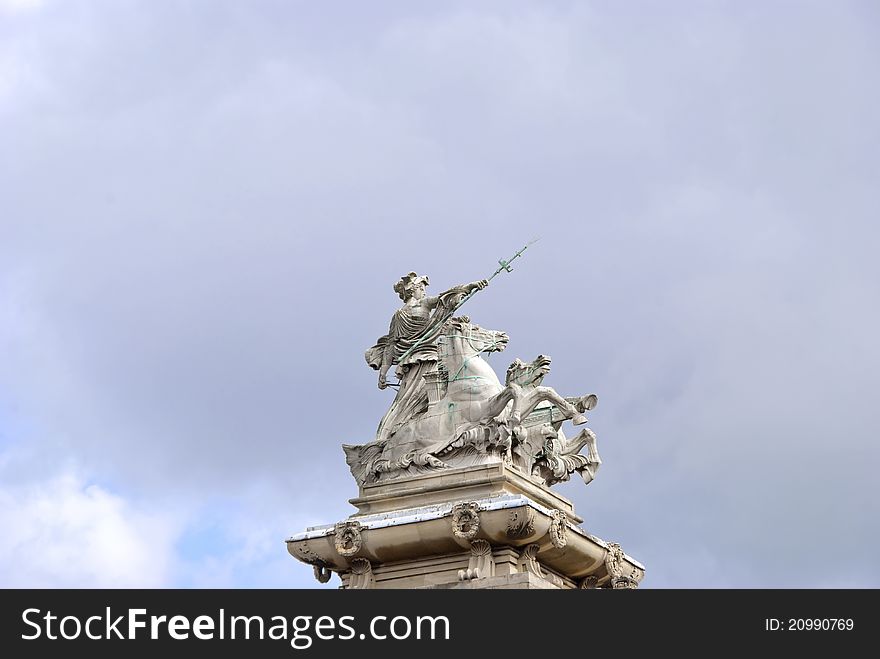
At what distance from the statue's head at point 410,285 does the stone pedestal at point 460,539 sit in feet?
16.0

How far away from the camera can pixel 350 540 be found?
1465 inches

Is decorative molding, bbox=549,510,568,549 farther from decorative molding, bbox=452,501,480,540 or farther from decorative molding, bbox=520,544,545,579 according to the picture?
decorative molding, bbox=452,501,480,540

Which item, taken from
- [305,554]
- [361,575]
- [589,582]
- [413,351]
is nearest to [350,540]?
[361,575]

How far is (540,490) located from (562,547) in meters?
1.88

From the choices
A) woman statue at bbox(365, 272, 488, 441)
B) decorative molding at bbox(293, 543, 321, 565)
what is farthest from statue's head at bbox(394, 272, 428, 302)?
decorative molding at bbox(293, 543, 321, 565)

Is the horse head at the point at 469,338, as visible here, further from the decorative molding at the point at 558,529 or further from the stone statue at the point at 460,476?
the decorative molding at the point at 558,529

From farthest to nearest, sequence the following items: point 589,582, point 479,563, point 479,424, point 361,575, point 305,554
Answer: point 589,582 → point 479,424 → point 305,554 → point 361,575 → point 479,563

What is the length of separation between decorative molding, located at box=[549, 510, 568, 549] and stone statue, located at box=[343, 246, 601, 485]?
1783mm

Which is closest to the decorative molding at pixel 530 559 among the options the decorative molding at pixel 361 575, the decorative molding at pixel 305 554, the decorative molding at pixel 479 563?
the decorative molding at pixel 479 563

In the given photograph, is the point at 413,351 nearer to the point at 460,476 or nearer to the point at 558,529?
the point at 460,476

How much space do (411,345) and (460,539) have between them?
5.93m

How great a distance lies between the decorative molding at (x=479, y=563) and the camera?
119 feet
